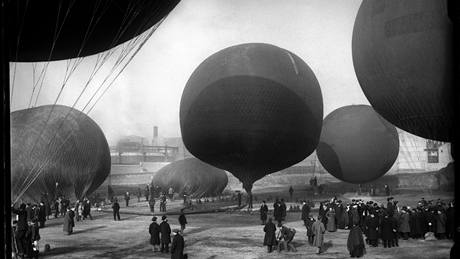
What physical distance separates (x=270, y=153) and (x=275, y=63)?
4573 mm

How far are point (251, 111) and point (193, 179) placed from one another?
1411 cm

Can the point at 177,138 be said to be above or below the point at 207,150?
above

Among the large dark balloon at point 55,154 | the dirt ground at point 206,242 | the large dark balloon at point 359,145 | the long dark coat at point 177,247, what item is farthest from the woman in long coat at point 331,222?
the large dark balloon at point 55,154

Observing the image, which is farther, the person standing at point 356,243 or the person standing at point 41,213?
the person standing at point 41,213

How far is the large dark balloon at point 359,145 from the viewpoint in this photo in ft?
94.6

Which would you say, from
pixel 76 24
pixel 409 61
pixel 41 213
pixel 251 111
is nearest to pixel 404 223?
pixel 409 61

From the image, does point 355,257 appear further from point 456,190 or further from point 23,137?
point 23,137

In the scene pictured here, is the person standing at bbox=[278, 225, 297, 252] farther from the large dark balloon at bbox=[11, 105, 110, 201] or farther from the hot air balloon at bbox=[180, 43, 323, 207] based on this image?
the large dark balloon at bbox=[11, 105, 110, 201]

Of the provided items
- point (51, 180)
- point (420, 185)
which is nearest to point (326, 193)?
point (420, 185)

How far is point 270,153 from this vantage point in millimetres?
23469

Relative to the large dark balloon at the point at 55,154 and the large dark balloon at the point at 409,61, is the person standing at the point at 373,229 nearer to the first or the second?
the large dark balloon at the point at 409,61

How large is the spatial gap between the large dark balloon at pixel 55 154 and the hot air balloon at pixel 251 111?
6.53 m

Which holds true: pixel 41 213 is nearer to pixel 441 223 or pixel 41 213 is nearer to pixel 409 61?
pixel 441 223

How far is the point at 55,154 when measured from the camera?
2567cm
